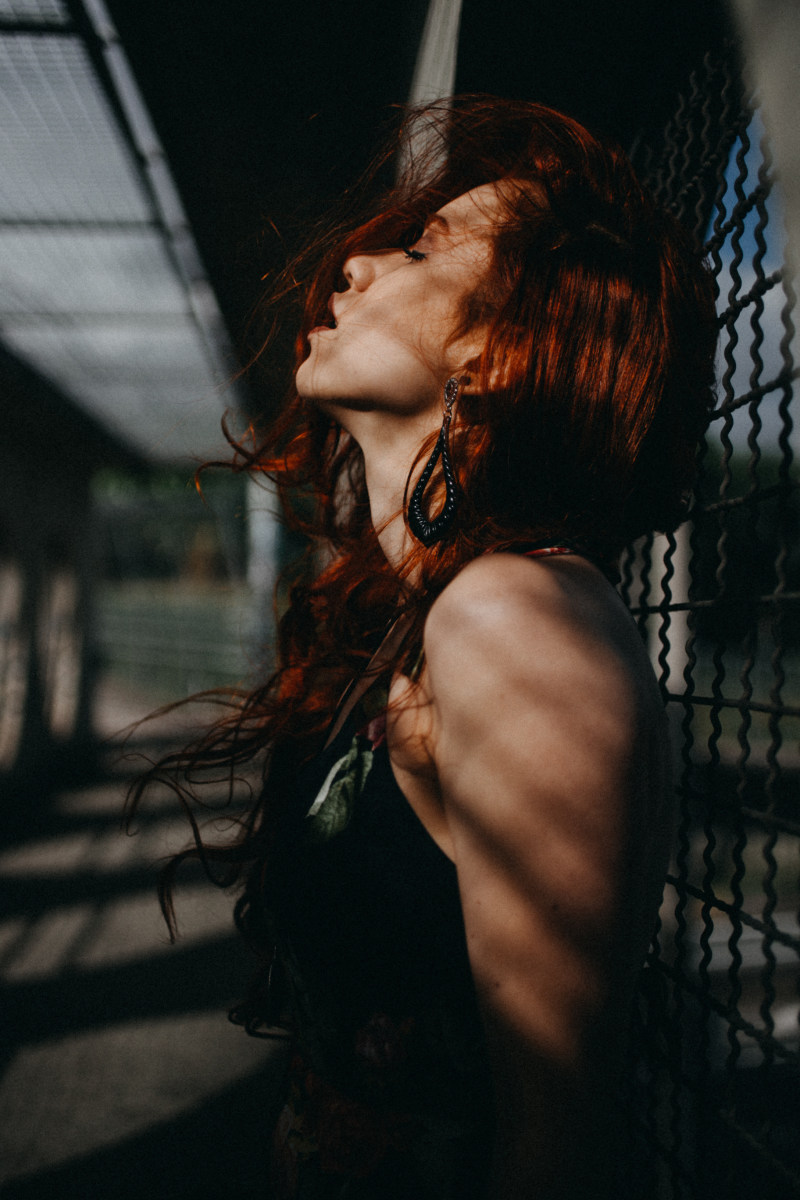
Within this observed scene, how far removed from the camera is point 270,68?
72.8 inches

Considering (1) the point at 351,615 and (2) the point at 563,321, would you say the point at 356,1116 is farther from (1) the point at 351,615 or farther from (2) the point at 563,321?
(2) the point at 563,321

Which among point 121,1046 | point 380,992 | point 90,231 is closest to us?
point 380,992

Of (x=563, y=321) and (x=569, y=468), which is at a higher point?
(x=563, y=321)

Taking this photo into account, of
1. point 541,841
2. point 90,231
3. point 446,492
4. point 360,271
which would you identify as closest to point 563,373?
point 446,492

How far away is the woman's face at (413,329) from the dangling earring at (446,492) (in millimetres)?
53

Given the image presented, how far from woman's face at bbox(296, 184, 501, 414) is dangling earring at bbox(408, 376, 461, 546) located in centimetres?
5

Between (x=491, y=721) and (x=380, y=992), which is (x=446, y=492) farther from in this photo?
(x=380, y=992)

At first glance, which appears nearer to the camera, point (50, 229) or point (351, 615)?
point (351, 615)

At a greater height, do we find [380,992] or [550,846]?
[550,846]

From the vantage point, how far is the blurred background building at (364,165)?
0.87 metres

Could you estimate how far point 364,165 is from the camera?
220 centimetres

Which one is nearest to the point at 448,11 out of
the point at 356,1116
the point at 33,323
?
the point at 356,1116

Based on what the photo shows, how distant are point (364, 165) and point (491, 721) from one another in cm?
216

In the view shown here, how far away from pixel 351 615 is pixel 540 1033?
89 cm
